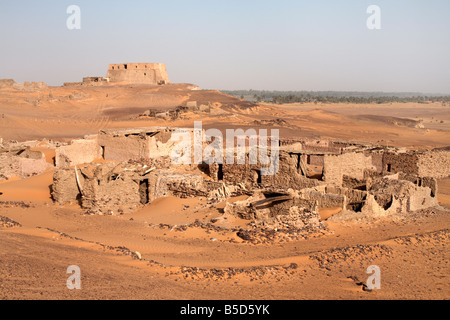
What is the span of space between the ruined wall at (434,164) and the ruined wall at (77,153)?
13492 millimetres

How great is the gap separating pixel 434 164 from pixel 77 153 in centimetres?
1494

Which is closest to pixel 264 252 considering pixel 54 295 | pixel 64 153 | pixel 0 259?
pixel 54 295

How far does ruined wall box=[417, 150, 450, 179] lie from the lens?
17.2m

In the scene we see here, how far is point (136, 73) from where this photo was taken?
58031 mm

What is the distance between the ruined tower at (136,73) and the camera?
2279 inches

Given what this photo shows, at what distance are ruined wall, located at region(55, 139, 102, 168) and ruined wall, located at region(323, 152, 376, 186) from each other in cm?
997

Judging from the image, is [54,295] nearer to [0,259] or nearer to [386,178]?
[0,259]

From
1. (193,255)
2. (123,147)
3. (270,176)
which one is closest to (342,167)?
(270,176)

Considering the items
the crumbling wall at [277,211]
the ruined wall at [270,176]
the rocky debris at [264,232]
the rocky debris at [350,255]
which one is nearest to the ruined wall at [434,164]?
the ruined wall at [270,176]

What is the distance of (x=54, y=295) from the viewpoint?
19.6ft
